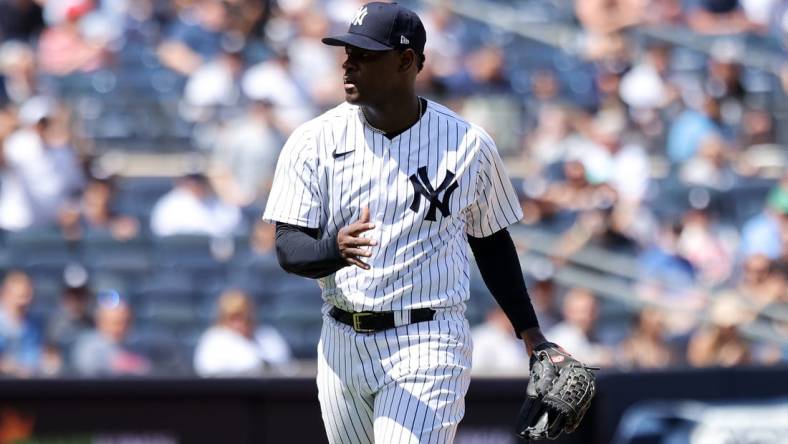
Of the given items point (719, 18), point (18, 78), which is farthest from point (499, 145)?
point (18, 78)

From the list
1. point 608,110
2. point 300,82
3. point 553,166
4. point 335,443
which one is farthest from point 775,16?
point 335,443

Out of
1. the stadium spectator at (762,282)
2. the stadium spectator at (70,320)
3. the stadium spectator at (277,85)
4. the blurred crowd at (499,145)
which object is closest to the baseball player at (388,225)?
the blurred crowd at (499,145)

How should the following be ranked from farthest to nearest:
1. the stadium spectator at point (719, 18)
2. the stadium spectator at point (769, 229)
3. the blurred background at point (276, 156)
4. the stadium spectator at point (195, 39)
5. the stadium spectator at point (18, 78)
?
the stadium spectator at point (719, 18), the stadium spectator at point (195, 39), the stadium spectator at point (18, 78), the stadium spectator at point (769, 229), the blurred background at point (276, 156)

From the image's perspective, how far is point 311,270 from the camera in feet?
12.4

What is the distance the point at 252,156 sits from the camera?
964cm

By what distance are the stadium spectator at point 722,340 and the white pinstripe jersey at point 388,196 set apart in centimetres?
388

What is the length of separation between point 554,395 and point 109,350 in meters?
4.59

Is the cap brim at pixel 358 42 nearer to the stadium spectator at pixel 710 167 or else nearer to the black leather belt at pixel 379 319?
the black leather belt at pixel 379 319

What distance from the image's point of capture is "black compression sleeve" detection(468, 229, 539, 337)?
4.21 m

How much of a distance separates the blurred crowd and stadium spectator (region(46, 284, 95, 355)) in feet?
0.04

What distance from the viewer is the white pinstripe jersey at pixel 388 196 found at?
399 centimetres

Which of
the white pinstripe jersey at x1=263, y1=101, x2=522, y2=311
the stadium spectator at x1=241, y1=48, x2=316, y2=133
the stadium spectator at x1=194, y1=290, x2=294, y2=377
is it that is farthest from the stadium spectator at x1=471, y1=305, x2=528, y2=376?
the white pinstripe jersey at x1=263, y1=101, x2=522, y2=311

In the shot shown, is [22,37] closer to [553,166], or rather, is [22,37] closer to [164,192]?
[164,192]

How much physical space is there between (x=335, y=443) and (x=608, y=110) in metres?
6.44
